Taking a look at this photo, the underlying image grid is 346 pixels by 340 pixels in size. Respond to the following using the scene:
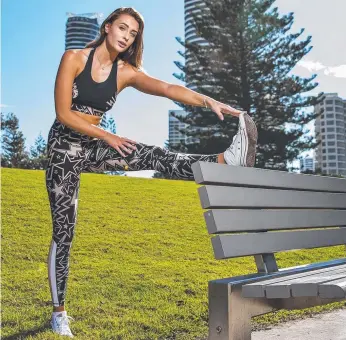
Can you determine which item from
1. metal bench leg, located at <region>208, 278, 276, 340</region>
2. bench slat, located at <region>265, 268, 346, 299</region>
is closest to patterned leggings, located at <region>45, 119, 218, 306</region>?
metal bench leg, located at <region>208, 278, 276, 340</region>

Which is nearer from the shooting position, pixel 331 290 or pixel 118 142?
pixel 331 290

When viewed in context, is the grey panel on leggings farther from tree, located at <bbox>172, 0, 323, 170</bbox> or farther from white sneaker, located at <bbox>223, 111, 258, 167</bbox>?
tree, located at <bbox>172, 0, 323, 170</bbox>

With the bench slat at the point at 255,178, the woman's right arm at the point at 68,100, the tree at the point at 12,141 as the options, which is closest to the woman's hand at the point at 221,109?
the bench slat at the point at 255,178

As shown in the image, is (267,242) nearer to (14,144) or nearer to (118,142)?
(118,142)

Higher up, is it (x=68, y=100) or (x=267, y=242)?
(x=68, y=100)

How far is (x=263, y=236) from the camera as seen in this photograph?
2543mm

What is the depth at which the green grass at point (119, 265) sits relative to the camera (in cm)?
347

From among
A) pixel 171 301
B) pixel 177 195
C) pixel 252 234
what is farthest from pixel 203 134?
pixel 252 234

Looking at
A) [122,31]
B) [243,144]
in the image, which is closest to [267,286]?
[243,144]

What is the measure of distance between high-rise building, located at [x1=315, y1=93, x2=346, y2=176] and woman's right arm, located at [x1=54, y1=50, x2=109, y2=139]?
8086 cm

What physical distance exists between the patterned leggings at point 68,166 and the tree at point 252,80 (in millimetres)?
21826

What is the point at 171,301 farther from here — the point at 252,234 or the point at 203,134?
the point at 203,134

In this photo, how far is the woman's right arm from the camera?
103 inches

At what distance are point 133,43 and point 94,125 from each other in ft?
1.84
